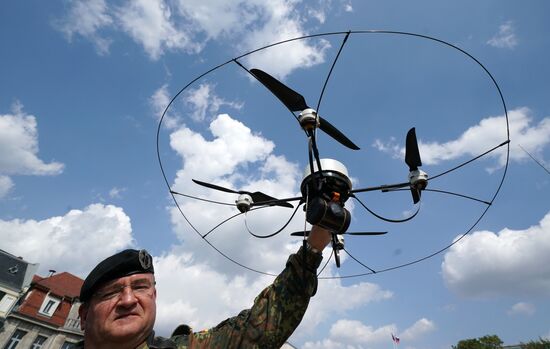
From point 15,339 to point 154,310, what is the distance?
40.9 meters

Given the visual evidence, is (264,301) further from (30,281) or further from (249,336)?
(30,281)

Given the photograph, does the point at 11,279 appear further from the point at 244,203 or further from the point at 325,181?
the point at 325,181

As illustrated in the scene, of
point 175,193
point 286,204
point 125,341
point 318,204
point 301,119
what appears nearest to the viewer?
point 125,341

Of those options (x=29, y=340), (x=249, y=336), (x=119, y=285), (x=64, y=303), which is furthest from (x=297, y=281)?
(x=64, y=303)

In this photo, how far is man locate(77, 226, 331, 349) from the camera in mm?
2680

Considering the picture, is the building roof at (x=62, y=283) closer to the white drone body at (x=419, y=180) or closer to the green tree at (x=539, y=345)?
the white drone body at (x=419, y=180)

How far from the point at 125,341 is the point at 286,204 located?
12.2 ft

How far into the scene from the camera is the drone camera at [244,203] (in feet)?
17.9

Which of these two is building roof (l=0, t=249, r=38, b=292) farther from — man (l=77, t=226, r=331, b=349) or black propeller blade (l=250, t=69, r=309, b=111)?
black propeller blade (l=250, t=69, r=309, b=111)

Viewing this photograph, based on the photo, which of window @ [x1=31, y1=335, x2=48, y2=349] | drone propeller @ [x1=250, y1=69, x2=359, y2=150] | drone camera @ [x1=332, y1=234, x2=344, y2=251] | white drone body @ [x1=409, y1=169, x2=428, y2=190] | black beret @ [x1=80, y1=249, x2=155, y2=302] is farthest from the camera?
window @ [x1=31, y1=335, x2=48, y2=349]

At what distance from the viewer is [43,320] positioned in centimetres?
3366

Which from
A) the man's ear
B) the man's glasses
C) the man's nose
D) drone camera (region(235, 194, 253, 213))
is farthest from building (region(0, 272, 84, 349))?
the man's nose

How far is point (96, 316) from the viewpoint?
9.02 feet

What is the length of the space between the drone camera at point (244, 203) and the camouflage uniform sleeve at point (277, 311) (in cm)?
255
